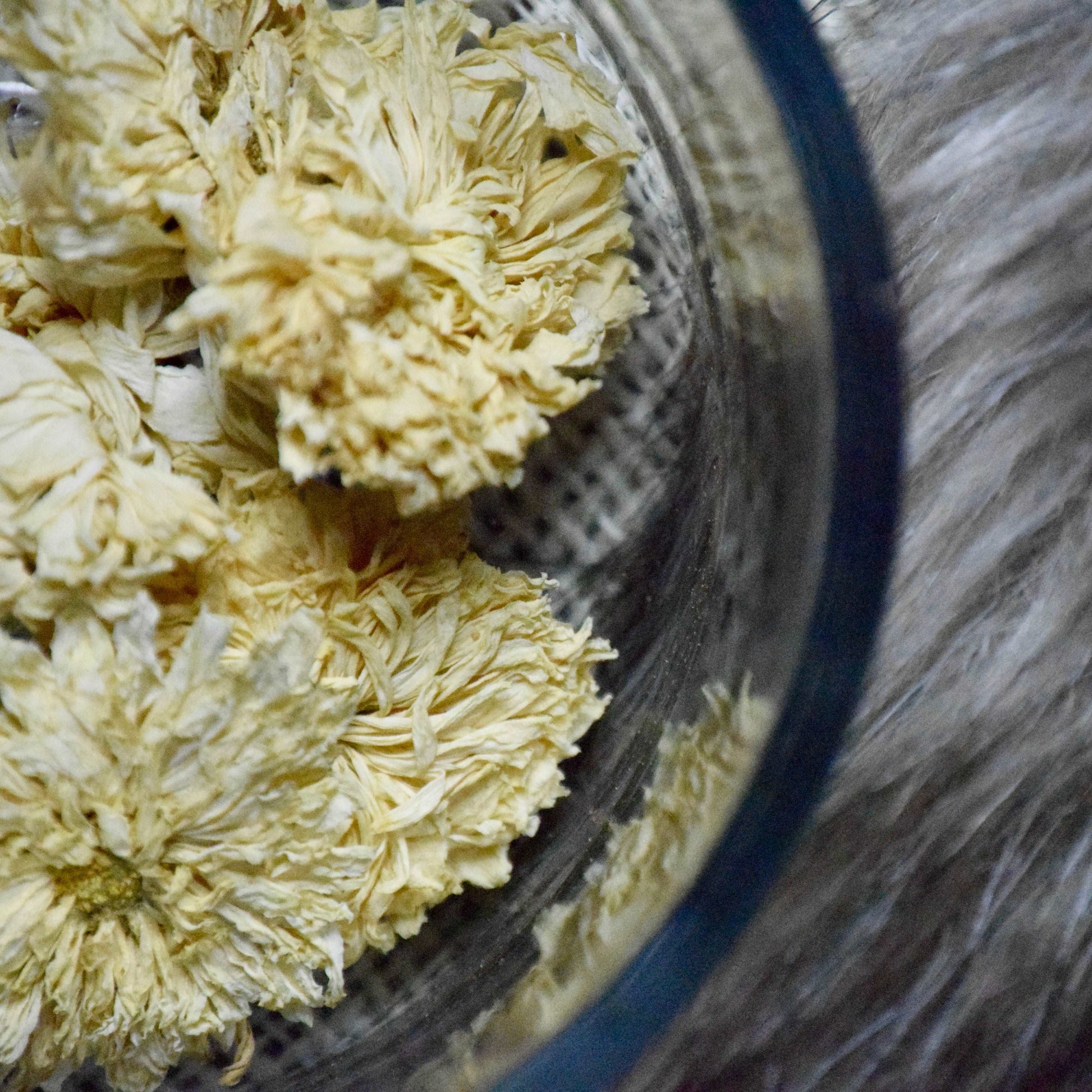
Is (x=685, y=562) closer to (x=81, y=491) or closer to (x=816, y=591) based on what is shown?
(x=816, y=591)

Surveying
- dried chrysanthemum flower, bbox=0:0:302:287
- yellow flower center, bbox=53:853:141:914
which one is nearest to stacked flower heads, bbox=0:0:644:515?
dried chrysanthemum flower, bbox=0:0:302:287

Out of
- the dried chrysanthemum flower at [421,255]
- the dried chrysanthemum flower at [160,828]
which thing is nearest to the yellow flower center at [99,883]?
the dried chrysanthemum flower at [160,828]

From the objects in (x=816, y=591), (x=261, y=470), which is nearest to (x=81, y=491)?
(x=261, y=470)

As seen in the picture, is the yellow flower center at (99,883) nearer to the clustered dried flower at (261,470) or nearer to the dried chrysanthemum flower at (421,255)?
the clustered dried flower at (261,470)

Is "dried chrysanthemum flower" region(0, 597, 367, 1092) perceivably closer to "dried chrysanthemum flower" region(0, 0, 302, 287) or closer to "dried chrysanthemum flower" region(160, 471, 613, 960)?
"dried chrysanthemum flower" region(160, 471, 613, 960)

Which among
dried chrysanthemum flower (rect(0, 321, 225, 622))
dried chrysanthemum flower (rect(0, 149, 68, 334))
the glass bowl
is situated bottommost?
the glass bowl

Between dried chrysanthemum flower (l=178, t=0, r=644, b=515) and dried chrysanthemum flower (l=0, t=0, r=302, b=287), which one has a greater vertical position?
dried chrysanthemum flower (l=0, t=0, r=302, b=287)
